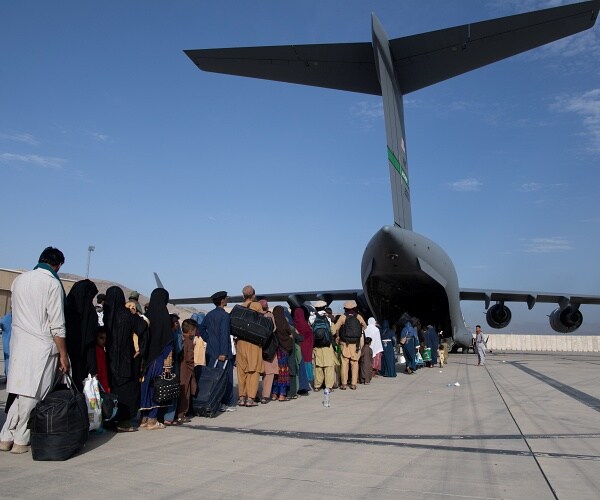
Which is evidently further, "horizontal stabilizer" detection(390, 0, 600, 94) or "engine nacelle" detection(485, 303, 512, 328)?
"engine nacelle" detection(485, 303, 512, 328)

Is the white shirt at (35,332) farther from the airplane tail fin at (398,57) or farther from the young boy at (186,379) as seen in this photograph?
the airplane tail fin at (398,57)

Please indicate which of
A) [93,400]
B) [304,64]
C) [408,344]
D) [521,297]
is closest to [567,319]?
[521,297]

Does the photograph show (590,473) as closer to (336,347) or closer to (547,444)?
(547,444)

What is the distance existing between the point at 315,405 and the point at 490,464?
3.32m

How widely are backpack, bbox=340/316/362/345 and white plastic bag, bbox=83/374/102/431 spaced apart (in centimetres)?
479

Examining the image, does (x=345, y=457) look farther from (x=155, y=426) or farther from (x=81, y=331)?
(x=81, y=331)

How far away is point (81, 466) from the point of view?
3510 mm

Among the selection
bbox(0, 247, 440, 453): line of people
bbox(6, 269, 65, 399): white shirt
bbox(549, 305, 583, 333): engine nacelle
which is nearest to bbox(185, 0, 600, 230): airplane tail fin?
bbox(0, 247, 440, 453): line of people

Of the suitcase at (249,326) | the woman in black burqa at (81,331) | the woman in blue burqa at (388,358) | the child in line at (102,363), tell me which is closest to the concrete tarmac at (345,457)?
the child in line at (102,363)

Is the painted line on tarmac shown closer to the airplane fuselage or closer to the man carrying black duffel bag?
the man carrying black duffel bag

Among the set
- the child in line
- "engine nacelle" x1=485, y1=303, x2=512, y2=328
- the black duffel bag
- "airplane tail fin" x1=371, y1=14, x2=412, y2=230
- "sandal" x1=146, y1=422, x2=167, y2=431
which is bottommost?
"sandal" x1=146, y1=422, x2=167, y2=431

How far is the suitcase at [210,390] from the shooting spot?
5770 mm

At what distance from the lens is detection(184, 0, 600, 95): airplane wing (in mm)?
9156

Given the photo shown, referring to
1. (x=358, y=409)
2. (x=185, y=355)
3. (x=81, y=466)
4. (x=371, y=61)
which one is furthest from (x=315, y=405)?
(x=371, y=61)
